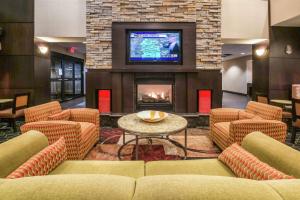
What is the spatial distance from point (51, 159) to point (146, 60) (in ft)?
13.7

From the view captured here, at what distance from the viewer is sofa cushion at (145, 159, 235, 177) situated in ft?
5.96

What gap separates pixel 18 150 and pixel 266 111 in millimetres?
3282

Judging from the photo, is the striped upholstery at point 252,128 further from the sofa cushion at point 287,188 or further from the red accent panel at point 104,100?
the red accent panel at point 104,100

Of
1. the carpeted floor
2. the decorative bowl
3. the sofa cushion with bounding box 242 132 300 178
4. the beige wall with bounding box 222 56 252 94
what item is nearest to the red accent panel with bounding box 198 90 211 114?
the carpeted floor

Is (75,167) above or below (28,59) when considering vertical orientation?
below

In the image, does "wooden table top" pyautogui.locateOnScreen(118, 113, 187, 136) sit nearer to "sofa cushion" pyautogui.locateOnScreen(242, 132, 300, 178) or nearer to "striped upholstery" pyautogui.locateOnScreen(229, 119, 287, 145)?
"striped upholstery" pyautogui.locateOnScreen(229, 119, 287, 145)

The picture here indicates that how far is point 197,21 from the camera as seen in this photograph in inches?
222

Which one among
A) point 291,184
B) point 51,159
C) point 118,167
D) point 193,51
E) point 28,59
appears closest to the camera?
point 291,184

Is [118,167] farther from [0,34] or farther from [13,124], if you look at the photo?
[0,34]

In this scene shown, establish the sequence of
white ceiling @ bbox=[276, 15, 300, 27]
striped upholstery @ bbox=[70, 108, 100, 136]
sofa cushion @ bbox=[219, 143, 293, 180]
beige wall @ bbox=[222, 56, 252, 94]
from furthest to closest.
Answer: beige wall @ bbox=[222, 56, 252, 94] → white ceiling @ bbox=[276, 15, 300, 27] → striped upholstery @ bbox=[70, 108, 100, 136] → sofa cushion @ bbox=[219, 143, 293, 180]

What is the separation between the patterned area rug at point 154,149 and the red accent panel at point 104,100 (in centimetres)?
119

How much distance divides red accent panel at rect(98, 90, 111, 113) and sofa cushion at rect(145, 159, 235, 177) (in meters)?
3.96

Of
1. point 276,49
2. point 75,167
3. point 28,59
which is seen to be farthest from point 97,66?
point 276,49

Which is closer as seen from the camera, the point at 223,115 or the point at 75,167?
the point at 75,167
